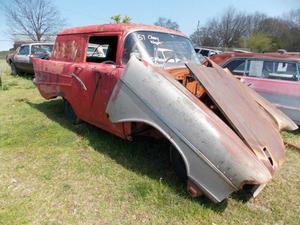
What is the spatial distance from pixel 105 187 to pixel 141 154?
93cm

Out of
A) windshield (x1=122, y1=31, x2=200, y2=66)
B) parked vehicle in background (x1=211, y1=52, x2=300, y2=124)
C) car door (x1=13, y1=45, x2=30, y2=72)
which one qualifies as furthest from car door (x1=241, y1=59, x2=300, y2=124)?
car door (x1=13, y1=45, x2=30, y2=72)

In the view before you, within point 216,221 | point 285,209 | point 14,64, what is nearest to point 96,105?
→ point 216,221

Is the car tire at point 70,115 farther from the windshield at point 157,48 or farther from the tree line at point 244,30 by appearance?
the tree line at point 244,30

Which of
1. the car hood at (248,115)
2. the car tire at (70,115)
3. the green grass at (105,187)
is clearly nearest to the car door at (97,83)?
the green grass at (105,187)

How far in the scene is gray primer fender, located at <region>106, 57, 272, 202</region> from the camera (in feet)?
9.27

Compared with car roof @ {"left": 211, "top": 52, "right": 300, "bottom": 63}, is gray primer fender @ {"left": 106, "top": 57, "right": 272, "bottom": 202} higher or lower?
lower

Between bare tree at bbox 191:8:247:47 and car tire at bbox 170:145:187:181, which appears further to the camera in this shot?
bare tree at bbox 191:8:247:47

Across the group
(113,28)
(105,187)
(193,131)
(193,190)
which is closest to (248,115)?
(193,131)

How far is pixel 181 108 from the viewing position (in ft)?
10.1

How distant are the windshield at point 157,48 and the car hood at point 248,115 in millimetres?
610

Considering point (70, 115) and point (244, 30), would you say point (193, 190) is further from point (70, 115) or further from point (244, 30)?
point (244, 30)

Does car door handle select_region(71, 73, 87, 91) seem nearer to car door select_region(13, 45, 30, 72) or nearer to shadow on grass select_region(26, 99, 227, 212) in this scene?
shadow on grass select_region(26, 99, 227, 212)

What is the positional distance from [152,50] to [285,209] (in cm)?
260

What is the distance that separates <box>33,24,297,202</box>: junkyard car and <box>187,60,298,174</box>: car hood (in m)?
0.01
